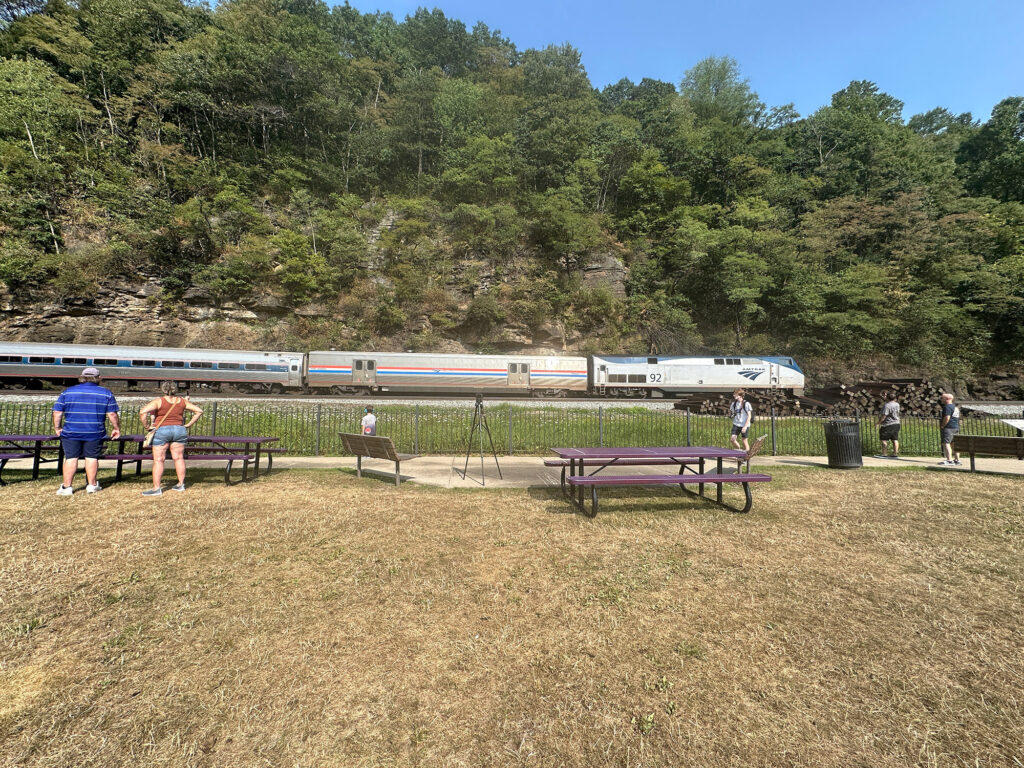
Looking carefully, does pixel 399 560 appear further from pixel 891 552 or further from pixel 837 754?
pixel 891 552

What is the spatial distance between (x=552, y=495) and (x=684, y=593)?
3.59 metres

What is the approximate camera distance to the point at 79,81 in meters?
40.9

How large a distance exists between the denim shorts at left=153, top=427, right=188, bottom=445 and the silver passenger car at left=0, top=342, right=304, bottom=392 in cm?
2208

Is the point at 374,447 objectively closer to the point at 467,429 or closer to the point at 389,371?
the point at 467,429

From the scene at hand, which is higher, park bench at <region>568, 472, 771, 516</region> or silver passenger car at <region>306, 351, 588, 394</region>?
silver passenger car at <region>306, 351, 588, 394</region>

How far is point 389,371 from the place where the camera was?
2759 cm

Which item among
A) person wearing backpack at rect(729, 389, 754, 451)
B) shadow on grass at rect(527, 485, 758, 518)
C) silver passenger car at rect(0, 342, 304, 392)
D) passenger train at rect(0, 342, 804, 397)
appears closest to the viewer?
shadow on grass at rect(527, 485, 758, 518)

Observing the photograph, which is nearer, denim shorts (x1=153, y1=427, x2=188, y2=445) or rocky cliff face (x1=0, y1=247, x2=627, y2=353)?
denim shorts (x1=153, y1=427, x2=188, y2=445)

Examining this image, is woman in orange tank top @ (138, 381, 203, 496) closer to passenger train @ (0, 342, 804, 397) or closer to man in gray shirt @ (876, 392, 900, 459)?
man in gray shirt @ (876, 392, 900, 459)

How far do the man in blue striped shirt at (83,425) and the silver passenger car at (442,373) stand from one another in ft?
68.3

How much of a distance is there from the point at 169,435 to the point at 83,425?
3.54 ft

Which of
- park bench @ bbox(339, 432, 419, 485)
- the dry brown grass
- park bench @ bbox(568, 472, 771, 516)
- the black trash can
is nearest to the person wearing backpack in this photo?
the black trash can

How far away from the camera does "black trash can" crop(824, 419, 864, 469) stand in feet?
32.6

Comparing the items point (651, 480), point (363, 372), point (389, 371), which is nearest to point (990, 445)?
point (651, 480)
